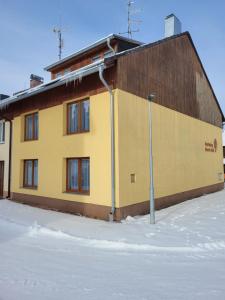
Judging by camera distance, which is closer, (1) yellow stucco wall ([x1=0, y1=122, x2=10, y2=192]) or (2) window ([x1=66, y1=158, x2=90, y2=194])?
(2) window ([x1=66, y1=158, x2=90, y2=194])

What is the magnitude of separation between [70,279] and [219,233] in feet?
13.8

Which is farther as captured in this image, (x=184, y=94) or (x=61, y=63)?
(x=61, y=63)

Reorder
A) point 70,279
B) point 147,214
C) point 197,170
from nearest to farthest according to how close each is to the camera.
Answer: point 70,279 → point 147,214 → point 197,170

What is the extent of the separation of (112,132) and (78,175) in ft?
7.50

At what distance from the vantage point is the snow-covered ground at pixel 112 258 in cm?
351

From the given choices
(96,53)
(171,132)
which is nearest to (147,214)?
(171,132)

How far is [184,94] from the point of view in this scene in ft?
39.8

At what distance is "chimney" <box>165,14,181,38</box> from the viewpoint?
1262cm

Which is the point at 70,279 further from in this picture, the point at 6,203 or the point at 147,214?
the point at 6,203

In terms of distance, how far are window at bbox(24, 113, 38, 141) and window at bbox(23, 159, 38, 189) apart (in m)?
1.03

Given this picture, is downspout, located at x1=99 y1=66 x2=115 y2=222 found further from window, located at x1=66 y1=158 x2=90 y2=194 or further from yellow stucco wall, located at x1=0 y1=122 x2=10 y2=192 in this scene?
yellow stucco wall, located at x1=0 y1=122 x2=10 y2=192

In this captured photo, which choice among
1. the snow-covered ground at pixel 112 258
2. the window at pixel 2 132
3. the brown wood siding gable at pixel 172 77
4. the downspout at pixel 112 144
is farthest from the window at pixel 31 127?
the brown wood siding gable at pixel 172 77

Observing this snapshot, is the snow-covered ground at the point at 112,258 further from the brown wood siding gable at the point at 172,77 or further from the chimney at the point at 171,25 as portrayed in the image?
the chimney at the point at 171,25

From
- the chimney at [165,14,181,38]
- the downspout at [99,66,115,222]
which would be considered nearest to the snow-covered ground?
the downspout at [99,66,115,222]
